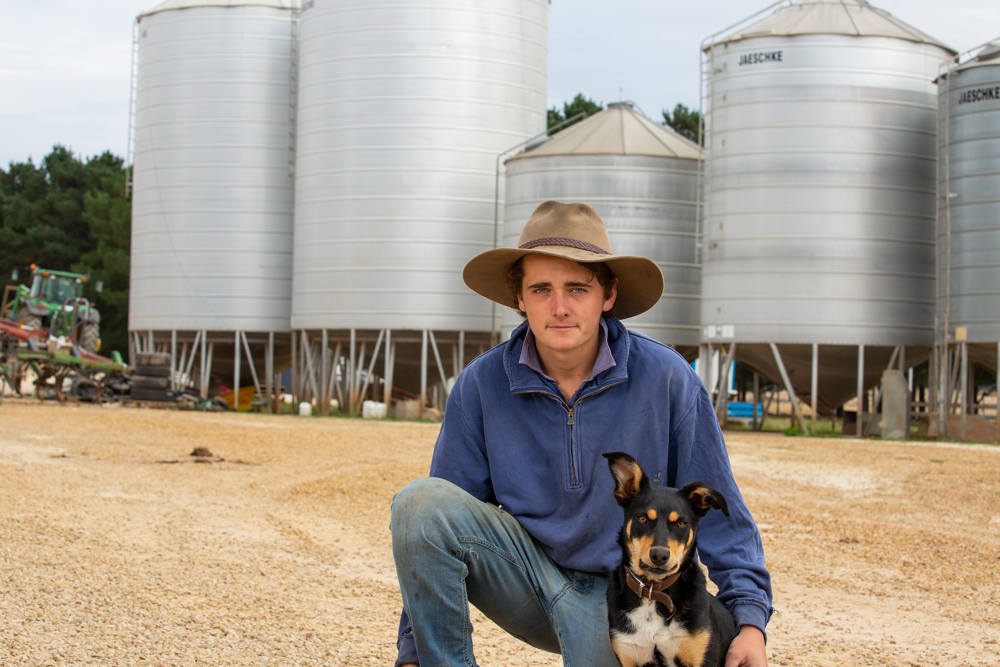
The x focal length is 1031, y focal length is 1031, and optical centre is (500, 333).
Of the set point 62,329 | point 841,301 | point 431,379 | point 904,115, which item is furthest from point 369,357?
point 904,115

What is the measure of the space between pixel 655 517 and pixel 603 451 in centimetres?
41

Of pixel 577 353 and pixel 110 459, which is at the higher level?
pixel 577 353

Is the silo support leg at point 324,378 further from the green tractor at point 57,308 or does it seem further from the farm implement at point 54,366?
the green tractor at point 57,308

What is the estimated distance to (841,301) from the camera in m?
20.0

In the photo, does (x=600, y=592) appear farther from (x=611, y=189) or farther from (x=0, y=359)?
(x=0, y=359)

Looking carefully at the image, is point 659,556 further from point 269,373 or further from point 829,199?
point 269,373

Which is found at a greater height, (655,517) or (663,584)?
(655,517)

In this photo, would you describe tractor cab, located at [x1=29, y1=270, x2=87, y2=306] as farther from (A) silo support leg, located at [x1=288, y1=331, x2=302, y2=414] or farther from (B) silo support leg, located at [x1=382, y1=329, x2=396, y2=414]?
(B) silo support leg, located at [x1=382, y1=329, x2=396, y2=414]

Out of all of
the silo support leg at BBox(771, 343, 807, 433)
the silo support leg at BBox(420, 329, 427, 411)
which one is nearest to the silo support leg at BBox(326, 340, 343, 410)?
the silo support leg at BBox(420, 329, 427, 411)

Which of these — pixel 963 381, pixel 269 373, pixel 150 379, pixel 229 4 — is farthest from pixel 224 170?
pixel 963 381

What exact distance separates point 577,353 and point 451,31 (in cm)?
2228

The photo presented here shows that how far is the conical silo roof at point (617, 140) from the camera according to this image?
22953 mm

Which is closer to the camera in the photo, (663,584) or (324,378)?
(663,584)

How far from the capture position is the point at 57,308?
2745 centimetres
